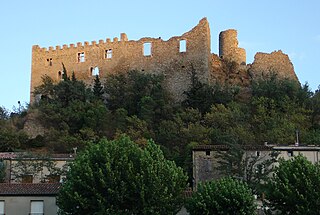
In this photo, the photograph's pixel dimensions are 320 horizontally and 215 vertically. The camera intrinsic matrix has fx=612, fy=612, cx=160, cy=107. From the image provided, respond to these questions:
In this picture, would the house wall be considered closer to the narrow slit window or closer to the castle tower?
the narrow slit window

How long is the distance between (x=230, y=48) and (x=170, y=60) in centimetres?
778

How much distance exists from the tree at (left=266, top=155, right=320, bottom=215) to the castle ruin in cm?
2993

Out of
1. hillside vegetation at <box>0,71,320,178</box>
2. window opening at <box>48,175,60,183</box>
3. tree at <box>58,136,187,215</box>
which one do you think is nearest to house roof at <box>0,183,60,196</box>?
tree at <box>58,136,187,215</box>

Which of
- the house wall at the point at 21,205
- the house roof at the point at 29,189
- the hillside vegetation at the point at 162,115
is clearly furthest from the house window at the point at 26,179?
the hillside vegetation at the point at 162,115

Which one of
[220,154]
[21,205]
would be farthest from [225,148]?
[21,205]

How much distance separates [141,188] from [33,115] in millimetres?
30474

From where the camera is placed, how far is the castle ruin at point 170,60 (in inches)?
2430

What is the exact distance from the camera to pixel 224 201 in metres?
30.0

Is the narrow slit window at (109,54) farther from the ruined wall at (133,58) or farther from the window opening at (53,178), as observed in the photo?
the window opening at (53,178)

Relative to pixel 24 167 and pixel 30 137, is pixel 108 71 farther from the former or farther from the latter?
pixel 24 167

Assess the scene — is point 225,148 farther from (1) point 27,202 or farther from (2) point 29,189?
(1) point 27,202

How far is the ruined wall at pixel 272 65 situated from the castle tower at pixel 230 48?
90.5 inches

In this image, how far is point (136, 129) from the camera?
52.4 m

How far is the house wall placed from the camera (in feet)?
112
